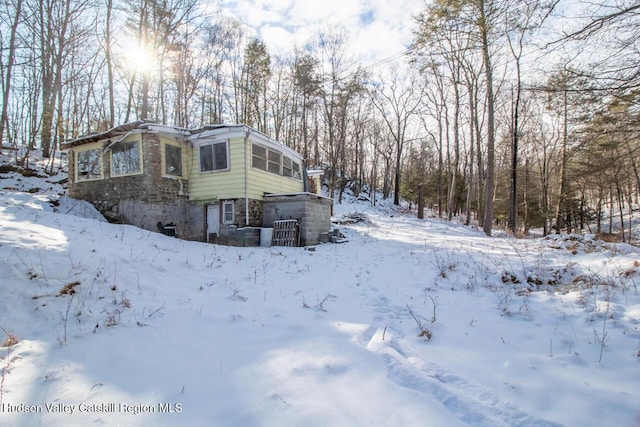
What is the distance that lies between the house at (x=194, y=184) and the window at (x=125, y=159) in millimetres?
37

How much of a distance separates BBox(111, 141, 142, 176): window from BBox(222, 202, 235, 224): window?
3.29 meters

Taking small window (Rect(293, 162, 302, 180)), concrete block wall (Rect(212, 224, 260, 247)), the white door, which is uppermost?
small window (Rect(293, 162, 302, 180))

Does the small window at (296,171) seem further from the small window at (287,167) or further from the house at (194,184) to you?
the house at (194,184)

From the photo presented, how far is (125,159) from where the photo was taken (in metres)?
11.3

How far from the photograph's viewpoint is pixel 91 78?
20766 millimetres

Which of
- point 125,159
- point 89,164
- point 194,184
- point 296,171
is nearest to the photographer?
point 125,159

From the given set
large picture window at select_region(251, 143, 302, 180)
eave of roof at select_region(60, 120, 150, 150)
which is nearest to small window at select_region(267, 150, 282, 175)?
large picture window at select_region(251, 143, 302, 180)

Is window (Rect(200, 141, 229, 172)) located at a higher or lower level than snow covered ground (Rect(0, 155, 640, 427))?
higher

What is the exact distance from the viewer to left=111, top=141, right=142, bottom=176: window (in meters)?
11.0

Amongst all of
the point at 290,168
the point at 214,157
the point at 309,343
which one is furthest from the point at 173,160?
the point at 309,343

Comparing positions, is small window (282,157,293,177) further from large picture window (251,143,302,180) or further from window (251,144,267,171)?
window (251,144,267,171)

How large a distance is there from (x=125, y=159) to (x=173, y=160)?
5.77 ft

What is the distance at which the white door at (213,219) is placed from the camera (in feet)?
37.7

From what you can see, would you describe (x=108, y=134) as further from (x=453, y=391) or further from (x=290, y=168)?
(x=453, y=391)
